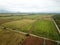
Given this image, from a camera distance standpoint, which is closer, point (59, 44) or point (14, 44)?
point (14, 44)

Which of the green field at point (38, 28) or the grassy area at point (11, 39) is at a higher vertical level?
the grassy area at point (11, 39)

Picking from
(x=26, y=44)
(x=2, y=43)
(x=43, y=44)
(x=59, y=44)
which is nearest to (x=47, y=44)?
(x=43, y=44)

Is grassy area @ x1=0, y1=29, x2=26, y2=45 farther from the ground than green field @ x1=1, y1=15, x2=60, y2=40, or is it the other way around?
grassy area @ x1=0, y1=29, x2=26, y2=45

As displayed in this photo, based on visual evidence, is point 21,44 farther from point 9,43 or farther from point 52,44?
point 52,44

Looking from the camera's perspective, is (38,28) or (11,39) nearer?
(11,39)

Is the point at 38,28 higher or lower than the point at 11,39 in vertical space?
lower

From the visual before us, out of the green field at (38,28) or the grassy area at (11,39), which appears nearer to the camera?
the grassy area at (11,39)

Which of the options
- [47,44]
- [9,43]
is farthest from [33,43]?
[9,43]

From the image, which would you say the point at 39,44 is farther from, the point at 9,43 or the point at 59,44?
the point at 9,43

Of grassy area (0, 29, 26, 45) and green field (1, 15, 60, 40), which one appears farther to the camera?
green field (1, 15, 60, 40)
